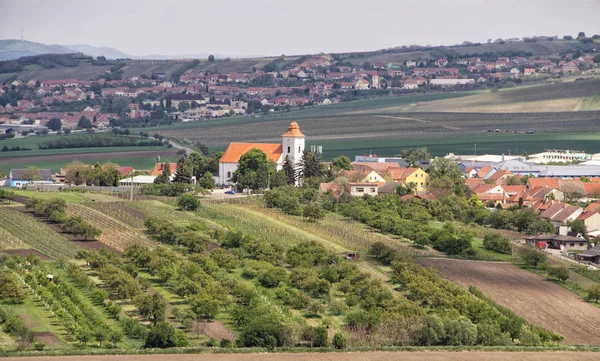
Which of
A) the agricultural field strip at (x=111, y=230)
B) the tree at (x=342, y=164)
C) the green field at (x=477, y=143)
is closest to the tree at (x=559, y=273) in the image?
the agricultural field strip at (x=111, y=230)

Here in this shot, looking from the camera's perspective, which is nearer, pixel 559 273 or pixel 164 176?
pixel 559 273

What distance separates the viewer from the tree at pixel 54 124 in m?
156

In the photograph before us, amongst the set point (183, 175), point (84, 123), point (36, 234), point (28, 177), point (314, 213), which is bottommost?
point (84, 123)

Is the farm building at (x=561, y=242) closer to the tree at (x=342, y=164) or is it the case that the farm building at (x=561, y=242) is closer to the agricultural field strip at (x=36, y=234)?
the agricultural field strip at (x=36, y=234)

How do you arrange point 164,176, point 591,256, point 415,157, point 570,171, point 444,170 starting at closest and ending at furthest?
1. point 591,256
2. point 164,176
3. point 444,170
4. point 570,171
5. point 415,157

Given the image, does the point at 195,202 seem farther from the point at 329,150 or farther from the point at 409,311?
the point at 329,150

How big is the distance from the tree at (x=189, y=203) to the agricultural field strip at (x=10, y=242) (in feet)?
39.4

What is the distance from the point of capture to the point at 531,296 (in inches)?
2004

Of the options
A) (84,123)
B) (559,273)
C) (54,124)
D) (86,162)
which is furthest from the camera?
(84,123)

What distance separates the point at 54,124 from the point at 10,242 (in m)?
103

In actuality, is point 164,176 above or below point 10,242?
below

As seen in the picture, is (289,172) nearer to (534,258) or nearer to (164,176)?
(164,176)

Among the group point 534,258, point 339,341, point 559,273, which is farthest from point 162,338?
point 534,258

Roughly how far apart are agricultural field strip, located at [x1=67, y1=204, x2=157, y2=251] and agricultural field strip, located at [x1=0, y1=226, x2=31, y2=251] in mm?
3838
